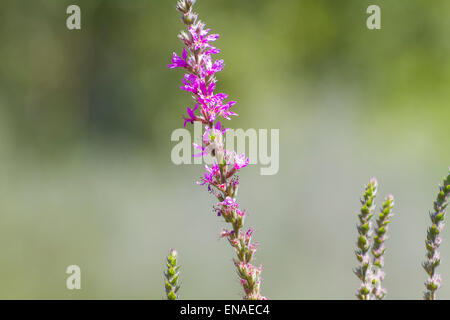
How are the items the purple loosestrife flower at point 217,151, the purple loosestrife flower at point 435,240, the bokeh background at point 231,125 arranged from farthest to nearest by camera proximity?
the bokeh background at point 231,125
the purple loosestrife flower at point 435,240
the purple loosestrife flower at point 217,151

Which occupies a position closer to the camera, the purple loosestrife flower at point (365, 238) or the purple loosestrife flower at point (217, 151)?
the purple loosestrife flower at point (217, 151)

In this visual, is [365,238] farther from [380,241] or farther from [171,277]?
[171,277]

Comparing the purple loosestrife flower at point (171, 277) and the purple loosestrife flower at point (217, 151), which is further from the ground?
the purple loosestrife flower at point (217, 151)

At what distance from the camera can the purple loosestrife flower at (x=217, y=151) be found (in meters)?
1.09

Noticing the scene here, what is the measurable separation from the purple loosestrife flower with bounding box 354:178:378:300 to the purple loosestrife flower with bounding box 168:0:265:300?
296 millimetres

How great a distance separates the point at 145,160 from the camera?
6.91 metres

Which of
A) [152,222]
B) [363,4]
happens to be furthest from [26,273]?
[363,4]

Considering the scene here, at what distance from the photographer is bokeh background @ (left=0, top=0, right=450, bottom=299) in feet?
18.3

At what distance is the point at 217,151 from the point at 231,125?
6008 mm

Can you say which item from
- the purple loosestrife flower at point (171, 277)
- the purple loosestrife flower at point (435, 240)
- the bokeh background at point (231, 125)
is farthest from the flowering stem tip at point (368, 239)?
the bokeh background at point (231, 125)

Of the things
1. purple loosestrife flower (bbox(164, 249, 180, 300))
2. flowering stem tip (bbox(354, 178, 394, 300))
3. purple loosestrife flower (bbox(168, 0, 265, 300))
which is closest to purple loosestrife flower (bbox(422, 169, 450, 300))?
flowering stem tip (bbox(354, 178, 394, 300))

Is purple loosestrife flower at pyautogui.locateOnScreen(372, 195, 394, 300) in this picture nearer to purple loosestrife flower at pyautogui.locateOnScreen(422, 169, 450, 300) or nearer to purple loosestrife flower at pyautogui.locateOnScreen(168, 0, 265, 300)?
purple loosestrife flower at pyautogui.locateOnScreen(422, 169, 450, 300)

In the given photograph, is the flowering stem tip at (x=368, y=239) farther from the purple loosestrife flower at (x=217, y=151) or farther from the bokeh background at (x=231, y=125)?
the bokeh background at (x=231, y=125)

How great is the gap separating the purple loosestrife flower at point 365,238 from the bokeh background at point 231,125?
4.08 meters
